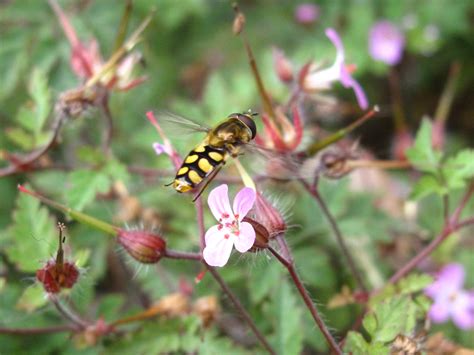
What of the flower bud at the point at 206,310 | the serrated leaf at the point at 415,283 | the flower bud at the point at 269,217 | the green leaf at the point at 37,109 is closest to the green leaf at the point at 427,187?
the serrated leaf at the point at 415,283

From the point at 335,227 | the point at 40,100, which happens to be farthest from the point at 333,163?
the point at 40,100

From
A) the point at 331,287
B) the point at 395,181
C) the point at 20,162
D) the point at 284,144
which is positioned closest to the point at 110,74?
the point at 20,162

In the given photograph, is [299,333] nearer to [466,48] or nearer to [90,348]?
[90,348]

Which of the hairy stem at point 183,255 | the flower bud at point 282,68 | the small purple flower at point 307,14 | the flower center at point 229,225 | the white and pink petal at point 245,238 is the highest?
the small purple flower at point 307,14

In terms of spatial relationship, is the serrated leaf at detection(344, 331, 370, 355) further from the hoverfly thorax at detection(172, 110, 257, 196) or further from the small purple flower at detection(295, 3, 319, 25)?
the small purple flower at detection(295, 3, 319, 25)

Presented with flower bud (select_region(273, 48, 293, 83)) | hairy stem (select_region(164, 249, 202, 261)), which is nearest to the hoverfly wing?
hairy stem (select_region(164, 249, 202, 261))

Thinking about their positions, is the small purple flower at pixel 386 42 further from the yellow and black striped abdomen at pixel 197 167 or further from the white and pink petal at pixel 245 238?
the white and pink petal at pixel 245 238

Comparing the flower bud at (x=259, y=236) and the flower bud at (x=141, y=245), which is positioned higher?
the flower bud at (x=141, y=245)

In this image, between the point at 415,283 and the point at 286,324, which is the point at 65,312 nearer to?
the point at 286,324
